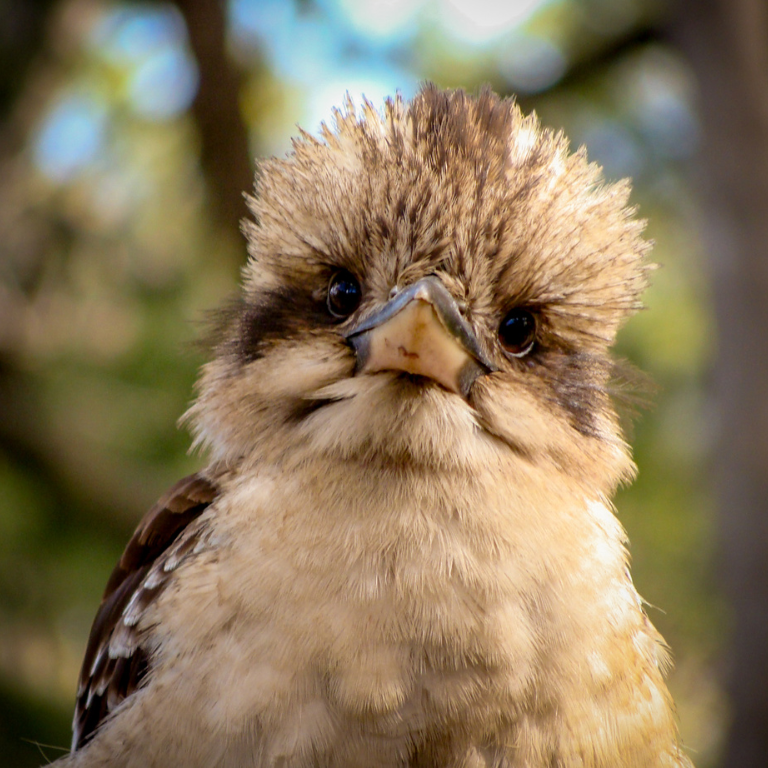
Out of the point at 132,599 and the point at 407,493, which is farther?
the point at 132,599

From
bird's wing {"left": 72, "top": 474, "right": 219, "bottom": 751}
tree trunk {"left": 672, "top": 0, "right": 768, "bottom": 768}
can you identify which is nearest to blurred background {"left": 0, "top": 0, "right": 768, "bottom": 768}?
tree trunk {"left": 672, "top": 0, "right": 768, "bottom": 768}

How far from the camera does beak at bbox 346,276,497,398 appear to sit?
5.32ft

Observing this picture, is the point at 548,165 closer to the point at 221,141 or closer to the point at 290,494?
the point at 290,494

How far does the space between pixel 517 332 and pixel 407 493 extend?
44 centimetres

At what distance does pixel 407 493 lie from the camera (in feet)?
A: 5.61

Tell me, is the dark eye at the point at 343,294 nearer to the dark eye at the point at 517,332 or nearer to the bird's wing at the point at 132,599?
the dark eye at the point at 517,332

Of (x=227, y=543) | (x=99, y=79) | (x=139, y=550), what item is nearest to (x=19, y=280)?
(x=99, y=79)

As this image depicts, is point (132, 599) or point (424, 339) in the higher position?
point (424, 339)

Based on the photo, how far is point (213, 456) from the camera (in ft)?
6.66

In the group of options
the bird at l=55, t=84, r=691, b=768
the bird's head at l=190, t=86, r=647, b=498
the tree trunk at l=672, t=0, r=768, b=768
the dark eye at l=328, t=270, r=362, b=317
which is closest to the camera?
the bird at l=55, t=84, r=691, b=768

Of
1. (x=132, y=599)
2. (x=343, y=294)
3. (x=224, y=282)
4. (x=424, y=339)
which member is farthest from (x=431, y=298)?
(x=224, y=282)

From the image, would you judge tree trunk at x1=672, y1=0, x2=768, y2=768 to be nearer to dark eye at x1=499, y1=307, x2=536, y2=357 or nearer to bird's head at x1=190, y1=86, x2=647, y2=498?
bird's head at x1=190, y1=86, x2=647, y2=498

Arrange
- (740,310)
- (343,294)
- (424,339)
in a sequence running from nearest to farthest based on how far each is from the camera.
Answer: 1. (424,339)
2. (343,294)
3. (740,310)

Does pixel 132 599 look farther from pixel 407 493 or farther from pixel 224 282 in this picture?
pixel 224 282
